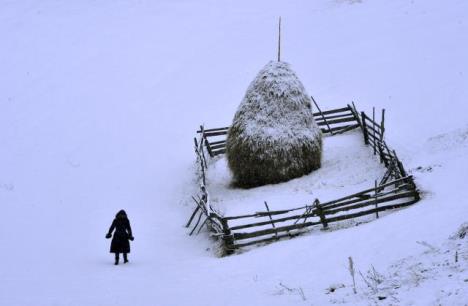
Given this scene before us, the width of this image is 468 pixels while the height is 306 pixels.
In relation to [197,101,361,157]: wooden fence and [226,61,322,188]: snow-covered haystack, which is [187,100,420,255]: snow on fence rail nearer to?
[226,61,322,188]: snow-covered haystack

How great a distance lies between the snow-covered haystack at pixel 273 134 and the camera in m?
14.1

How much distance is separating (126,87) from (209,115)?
536 centimetres

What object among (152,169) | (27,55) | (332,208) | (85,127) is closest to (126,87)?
(85,127)

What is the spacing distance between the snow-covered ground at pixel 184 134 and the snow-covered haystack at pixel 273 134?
2.26 m

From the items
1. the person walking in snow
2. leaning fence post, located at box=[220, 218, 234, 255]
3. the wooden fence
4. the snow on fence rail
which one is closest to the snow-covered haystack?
the snow on fence rail

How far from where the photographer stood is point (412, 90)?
21.3 m

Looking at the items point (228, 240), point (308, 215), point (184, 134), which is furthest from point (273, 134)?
point (184, 134)

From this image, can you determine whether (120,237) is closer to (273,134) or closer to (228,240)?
(228,240)

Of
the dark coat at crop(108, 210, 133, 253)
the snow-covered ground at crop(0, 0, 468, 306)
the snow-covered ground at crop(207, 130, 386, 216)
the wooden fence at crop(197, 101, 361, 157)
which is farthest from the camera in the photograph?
the wooden fence at crop(197, 101, 361, 157)

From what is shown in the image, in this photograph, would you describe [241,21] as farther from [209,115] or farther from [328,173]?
[328,173]

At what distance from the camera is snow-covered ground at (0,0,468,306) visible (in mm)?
8453

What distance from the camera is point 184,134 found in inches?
871

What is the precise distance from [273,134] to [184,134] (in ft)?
28.1

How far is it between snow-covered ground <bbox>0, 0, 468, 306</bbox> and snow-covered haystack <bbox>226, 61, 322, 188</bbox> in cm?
226
